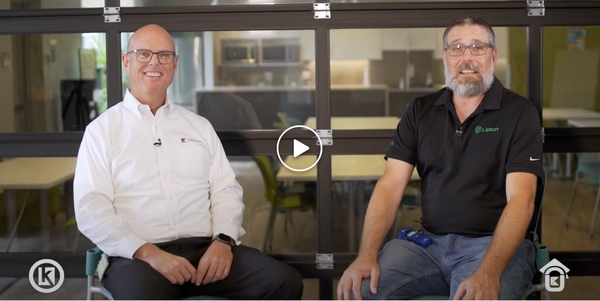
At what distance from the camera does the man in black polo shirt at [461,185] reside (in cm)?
266

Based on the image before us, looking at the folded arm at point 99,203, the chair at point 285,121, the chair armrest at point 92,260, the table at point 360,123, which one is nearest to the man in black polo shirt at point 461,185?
the table at point 360,123

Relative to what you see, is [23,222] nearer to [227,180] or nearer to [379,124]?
[227,180]

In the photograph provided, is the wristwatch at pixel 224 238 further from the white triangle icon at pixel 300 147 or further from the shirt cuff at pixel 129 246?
the white triangle icon at pixel 300 147

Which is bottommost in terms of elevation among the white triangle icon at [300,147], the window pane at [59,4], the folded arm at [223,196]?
the folded arm at [223,196]

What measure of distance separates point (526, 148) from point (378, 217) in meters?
0.65

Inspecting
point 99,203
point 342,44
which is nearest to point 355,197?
point 342,44

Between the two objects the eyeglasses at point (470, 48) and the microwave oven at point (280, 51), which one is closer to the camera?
the eyeglasses at point (470, 48)

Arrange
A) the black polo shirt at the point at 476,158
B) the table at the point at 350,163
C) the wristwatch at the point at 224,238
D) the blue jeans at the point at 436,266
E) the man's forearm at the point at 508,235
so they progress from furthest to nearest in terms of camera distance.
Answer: the table at the point at 350,163
the wristwatch at the point at 224,238
the black polo shirt at the point at 476,158
the blue jeans at the point at 436,266
the man's forearm at the point at 508,235

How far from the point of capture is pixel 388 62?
3369mm

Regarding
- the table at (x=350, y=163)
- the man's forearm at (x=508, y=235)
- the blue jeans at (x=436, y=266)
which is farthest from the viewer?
the table at (x=350, y=163)

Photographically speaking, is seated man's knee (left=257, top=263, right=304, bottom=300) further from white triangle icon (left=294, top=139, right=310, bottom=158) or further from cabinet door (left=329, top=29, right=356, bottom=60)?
cabinet door (left=329, top=29, right=356, bottom=60)

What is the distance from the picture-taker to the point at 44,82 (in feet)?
11.3

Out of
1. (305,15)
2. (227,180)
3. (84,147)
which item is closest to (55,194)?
(84,147)

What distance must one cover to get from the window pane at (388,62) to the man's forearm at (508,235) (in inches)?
35.6
